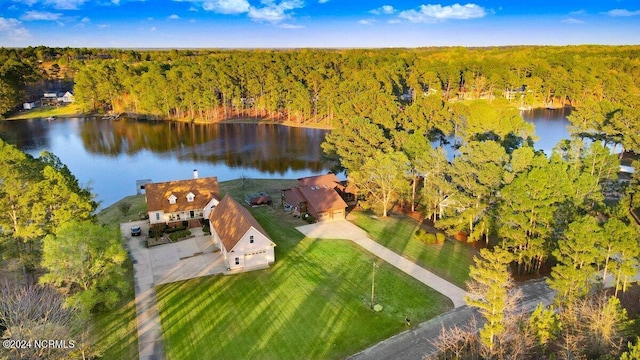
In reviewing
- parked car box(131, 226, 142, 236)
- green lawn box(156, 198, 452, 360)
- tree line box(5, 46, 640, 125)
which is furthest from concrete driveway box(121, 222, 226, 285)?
tree line box(5, 46, 640, 125)

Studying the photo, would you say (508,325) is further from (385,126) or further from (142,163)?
(142,163)

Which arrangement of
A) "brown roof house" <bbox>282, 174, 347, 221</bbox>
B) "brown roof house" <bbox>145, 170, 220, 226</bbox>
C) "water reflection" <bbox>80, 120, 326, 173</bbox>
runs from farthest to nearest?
1. "water reflection" <bbox>80, 120, 326, 173</bbox>
2. "brown roof house" <bbox>282, 174, 347, 221</bbox>
3. "brown roof house" <bbox>145, 170, 220, 226</bbox>

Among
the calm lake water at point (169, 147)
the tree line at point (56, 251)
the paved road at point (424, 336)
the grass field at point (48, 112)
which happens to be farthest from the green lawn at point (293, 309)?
the grass field at point (48, 112)

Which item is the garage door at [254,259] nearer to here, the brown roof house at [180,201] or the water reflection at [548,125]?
the brown roof house at [180,201]

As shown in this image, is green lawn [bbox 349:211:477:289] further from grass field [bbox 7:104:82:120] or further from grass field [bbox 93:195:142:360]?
grass field [bbox 7:104:82:120]

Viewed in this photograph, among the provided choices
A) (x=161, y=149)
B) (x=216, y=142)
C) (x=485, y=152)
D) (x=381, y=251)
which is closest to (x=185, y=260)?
(x=381, y=251)
